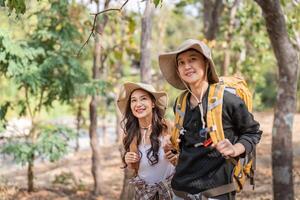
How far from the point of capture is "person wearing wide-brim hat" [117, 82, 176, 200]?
335 centimetres

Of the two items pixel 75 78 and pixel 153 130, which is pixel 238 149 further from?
pixel 75 78

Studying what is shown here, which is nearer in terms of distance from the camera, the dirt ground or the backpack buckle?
the backpack buckle

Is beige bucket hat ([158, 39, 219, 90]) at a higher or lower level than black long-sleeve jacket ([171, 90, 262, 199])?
higher

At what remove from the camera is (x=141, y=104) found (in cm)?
352

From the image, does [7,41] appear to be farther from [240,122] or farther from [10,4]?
[240,122]

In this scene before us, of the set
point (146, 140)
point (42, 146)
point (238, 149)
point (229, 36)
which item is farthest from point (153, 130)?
point (229, 36)

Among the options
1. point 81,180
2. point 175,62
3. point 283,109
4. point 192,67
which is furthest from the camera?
point 81,180

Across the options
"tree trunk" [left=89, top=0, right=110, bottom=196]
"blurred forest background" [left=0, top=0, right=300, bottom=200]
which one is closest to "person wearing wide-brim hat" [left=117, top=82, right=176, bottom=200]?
"blurred forest background" [left=0, top=0, right=300, bottom=200]

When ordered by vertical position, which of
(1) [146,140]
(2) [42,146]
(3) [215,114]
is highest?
(3) [215,114]

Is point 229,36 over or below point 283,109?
over

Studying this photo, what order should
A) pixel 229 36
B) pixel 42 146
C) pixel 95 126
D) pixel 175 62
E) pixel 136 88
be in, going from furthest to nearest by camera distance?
1. pixel 229 36
2. pixel 95 126
3. pixel 42 146
4. pixel 136 88
5. pixel 175 62

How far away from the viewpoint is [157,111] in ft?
11.8

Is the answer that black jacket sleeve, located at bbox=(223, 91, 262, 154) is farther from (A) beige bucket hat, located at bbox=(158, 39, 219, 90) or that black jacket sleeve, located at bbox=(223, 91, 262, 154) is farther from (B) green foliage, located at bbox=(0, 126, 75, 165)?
(B) green foliage, located at bbox=(0, 126, 75, 165)

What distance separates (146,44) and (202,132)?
180 inches
